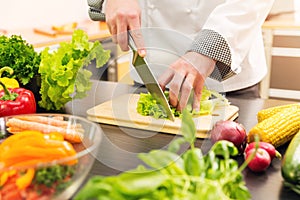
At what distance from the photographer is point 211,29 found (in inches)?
44.5

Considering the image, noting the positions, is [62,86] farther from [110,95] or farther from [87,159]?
[87,159]

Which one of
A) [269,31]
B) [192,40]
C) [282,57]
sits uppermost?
[192,40]

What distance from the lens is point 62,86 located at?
1.04 metres

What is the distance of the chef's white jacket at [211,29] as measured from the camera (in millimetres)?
1119

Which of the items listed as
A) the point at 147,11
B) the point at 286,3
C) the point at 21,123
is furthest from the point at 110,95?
the point at 286,3

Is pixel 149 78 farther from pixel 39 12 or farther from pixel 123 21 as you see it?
pixel 39 12

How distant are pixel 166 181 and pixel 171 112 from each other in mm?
488

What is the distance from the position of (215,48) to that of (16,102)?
0.49m

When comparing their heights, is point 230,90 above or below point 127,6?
below

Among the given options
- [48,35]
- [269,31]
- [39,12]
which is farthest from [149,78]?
[39,12]

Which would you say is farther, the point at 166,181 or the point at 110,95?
the point at 110,95

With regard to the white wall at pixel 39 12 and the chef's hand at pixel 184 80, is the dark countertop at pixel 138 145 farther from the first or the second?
the white wall at pixel 39 12

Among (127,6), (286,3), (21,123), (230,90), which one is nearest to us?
(21,123)

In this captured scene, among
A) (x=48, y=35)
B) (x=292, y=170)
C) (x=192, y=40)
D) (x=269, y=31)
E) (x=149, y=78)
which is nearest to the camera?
(x=292, y=170)
